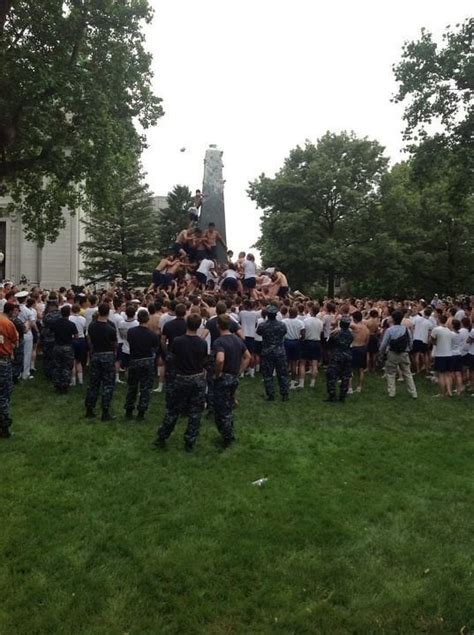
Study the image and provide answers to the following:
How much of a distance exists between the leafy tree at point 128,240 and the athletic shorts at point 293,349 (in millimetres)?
33437

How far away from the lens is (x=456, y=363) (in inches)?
514

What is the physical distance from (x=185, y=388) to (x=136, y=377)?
172 centimetres

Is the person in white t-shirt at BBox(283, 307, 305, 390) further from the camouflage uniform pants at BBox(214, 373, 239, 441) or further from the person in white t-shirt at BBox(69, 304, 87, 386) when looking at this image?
the camouflage uniform pants at BBox(214, 373, 239, 441)

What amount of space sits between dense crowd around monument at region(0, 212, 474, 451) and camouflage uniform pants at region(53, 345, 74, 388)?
0.02m

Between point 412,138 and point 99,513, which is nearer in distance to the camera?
point 99,513

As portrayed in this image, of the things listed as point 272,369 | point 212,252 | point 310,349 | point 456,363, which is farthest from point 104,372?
point 212,252

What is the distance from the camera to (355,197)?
123ft

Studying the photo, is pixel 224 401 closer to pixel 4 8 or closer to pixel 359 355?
pixel 359 355

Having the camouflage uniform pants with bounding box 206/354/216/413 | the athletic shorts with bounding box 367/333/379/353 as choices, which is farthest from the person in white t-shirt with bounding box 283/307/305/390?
the camouflage uniform pants with bounding box 206/354/216/413

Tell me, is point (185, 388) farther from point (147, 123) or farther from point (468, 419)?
point (147, 123)

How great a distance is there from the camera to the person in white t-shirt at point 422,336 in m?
14.9

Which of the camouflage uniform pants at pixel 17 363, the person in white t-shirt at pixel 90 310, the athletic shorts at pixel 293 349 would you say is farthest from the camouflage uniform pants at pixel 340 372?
the camouflage uniform pants at pixel 17 363

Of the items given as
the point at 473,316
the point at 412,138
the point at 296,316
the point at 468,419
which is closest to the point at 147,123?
the point at 412,138

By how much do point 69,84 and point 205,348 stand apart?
14.8 m
